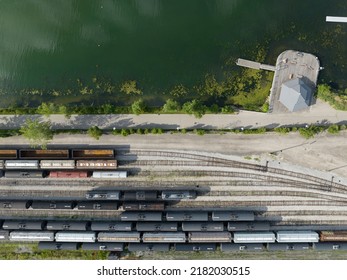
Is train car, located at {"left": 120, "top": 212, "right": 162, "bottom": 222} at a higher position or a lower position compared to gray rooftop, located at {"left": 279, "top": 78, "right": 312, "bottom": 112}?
lower

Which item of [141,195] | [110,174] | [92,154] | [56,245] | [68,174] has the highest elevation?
[92,154]

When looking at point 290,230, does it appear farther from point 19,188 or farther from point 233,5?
point 19,188

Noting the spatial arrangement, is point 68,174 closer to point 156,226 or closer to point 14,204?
point 14,204

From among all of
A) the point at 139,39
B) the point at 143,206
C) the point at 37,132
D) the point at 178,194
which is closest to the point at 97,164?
the point at 143,206

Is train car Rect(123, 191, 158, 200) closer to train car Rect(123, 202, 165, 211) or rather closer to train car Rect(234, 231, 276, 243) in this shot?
train car Rect(123, 202, 165, 211)

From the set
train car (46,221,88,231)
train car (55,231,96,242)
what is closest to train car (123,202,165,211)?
train car (55,231,96,242)

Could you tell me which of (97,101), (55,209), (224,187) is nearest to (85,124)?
(97,101)
